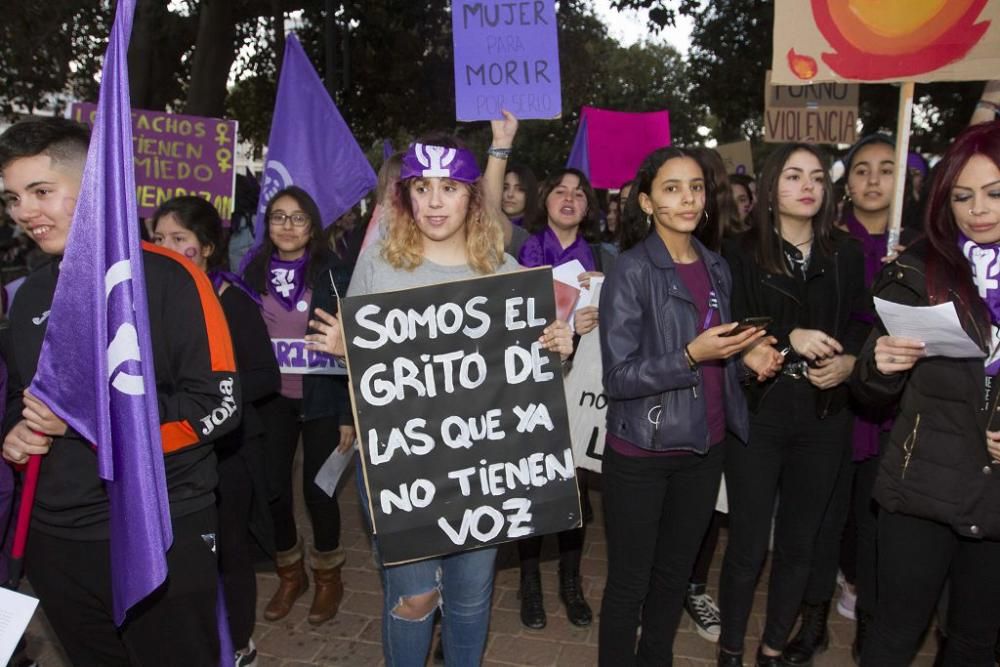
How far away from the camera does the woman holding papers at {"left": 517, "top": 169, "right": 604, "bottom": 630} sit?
13.5 feet

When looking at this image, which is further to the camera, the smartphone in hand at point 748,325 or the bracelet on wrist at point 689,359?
the bracelet on wrist at point 689,359

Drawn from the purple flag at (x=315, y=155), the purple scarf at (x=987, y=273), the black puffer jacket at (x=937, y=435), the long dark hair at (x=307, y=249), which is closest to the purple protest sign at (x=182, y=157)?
the purple flag at (x=315, y=155)

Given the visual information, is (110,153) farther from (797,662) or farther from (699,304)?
(797,662)

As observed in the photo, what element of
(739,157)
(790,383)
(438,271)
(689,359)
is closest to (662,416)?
(689,359)

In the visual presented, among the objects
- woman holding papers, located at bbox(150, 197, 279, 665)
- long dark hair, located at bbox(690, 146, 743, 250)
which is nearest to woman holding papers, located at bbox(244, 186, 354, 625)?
woman holding papers, located at bbox(150, 197, 279, 665)

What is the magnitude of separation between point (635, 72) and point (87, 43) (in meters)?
35.1

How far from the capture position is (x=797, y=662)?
3.64 metres

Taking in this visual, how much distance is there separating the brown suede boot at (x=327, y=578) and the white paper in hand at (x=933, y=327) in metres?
3.00

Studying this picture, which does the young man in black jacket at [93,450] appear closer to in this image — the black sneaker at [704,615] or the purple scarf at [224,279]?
the purple scarf at [224,279]

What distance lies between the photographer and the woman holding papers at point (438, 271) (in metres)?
2.83

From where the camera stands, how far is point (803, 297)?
3.31 metres

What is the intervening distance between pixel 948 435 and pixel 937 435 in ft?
0.11

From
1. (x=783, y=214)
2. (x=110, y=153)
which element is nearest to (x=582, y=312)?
(x=783, y=214)

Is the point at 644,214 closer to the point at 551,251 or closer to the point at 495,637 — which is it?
the point at 551,251
